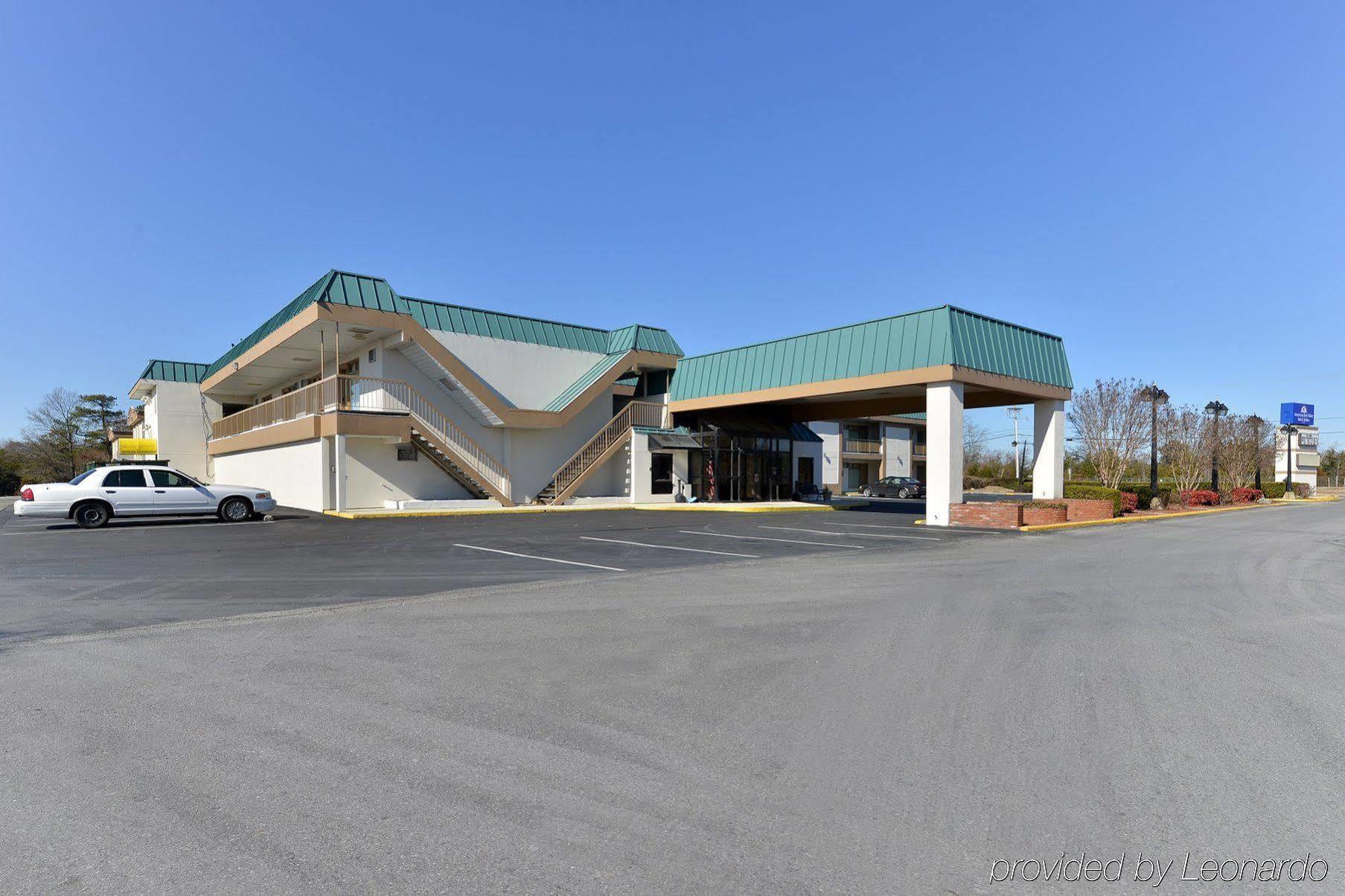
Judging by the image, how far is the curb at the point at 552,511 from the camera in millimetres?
22703

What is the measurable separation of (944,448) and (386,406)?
59.8ft

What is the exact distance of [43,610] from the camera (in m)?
8.16

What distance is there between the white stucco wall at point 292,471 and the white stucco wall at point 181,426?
6.69 m

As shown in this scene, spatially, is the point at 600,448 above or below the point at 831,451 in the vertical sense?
below

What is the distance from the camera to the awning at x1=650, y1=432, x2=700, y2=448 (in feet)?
99.1

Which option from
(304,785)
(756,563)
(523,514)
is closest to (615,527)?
(523,514)

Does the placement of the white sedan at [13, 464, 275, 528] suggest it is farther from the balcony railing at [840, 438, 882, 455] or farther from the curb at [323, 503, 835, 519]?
the balcony railing at [840, 438, 882, 455]

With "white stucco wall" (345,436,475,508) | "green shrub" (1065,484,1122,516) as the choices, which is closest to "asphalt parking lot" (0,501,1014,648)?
"white stucco wall" (345,436,475,508)

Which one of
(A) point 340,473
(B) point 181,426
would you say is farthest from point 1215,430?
(B) point 181,426

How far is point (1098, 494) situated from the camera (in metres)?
24.5

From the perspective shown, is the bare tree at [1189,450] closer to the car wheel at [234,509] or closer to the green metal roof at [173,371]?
the car wheel at [234,509]

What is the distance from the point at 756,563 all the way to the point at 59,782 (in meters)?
9.79

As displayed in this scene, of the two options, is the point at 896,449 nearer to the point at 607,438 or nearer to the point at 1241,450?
the point at 1241,450

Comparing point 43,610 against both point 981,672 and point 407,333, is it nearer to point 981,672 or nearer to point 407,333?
point 981,672
